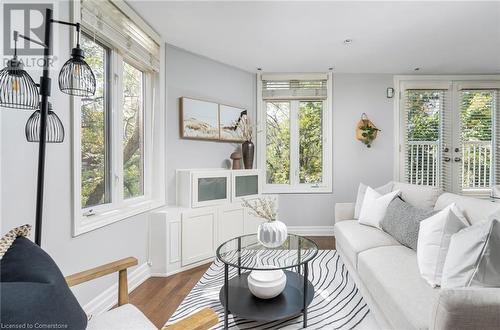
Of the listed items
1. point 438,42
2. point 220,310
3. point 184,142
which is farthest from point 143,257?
point 438,42

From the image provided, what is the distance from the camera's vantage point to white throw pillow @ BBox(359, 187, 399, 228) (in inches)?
105

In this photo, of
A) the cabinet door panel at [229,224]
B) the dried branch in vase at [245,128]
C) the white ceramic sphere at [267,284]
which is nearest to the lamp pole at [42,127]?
the white ceramic sphere at [267,284]

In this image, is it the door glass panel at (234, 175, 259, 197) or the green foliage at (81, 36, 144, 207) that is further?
the door glass panel at (234, 175, 259, 197)

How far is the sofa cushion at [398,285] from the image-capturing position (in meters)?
1.32

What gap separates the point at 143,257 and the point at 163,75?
1921mm

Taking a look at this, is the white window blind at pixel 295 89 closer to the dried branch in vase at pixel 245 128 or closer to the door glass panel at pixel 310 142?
the door glass panel at pixel 310 142

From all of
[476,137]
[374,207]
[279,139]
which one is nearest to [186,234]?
[374,207]

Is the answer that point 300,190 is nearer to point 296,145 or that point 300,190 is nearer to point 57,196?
point 296,145

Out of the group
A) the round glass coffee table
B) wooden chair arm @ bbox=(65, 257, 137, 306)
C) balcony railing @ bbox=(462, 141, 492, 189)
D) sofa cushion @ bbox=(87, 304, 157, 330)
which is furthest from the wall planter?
sofa cushion @ bbox=(87, 304, 157, 330)

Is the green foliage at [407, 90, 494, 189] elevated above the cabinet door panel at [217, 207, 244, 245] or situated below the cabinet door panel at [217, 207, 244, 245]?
above

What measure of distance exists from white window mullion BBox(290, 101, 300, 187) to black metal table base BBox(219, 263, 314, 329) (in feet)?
7.10

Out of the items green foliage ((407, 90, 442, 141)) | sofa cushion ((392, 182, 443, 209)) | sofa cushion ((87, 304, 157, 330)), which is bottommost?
sofa cushion ((87, 304, 157, 330))

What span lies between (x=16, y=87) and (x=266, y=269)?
161 cm

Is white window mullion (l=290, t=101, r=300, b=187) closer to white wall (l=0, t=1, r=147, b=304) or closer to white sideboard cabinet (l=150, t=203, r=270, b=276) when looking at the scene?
white sideboard cabinet (l=150, t=203, r=270, b=276)
